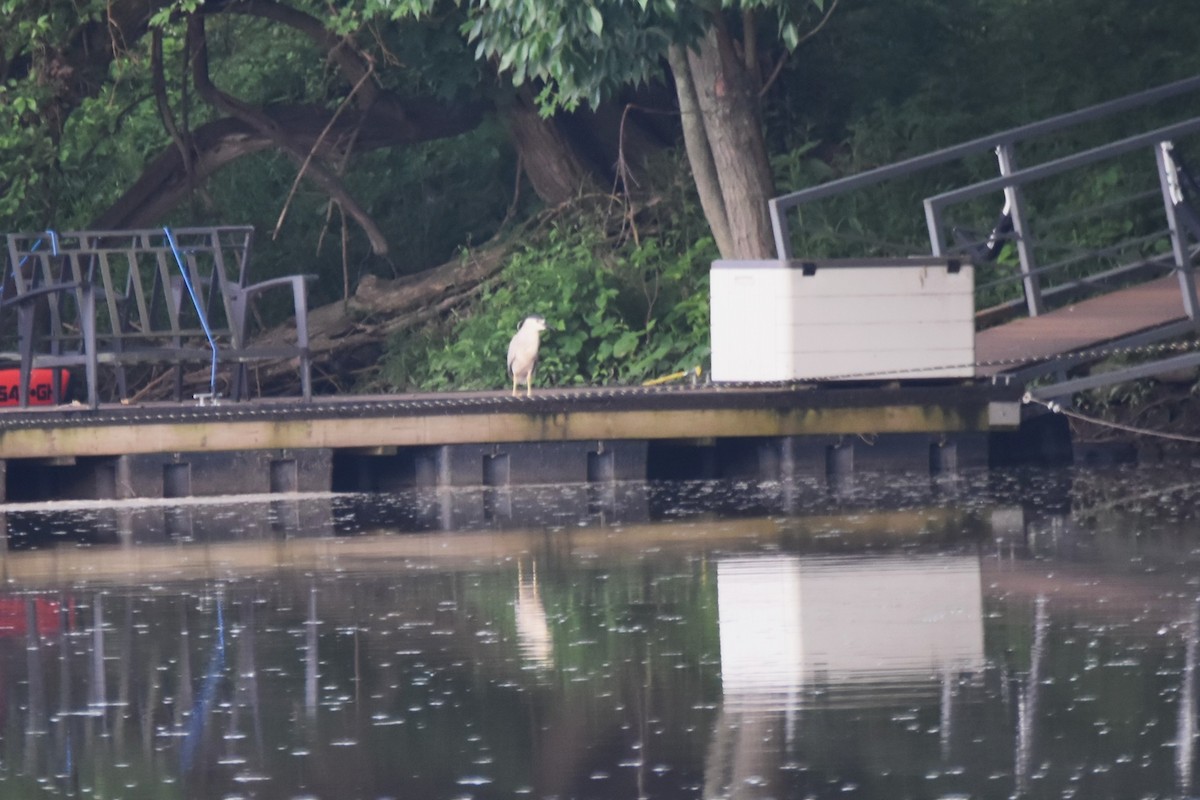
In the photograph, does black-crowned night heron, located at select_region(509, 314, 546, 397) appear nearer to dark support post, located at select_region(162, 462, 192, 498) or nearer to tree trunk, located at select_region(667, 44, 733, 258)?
dark support post, located at select_region(162, 462, 192, 498)

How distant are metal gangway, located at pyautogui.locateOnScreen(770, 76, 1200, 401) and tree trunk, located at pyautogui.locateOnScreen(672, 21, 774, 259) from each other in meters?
0.53

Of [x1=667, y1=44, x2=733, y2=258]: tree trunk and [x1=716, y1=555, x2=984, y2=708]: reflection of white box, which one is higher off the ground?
[x1=667, y1=44, x2=733, y2=258]: tree trunk

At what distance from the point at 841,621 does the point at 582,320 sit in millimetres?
10129

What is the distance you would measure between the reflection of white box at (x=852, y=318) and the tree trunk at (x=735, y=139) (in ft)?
9.80

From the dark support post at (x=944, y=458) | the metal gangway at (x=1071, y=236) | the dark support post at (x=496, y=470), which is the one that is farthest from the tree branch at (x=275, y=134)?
the dark support post at (x=944, y=458)

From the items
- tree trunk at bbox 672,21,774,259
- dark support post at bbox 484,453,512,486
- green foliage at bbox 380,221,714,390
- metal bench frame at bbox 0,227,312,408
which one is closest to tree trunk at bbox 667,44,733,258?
tree trunk at bbox 672,21,774,259

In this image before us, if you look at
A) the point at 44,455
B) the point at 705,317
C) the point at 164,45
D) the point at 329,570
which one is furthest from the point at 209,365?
the point at 329,570

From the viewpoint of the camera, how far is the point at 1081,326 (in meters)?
14.9

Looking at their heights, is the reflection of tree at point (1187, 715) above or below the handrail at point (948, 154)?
below

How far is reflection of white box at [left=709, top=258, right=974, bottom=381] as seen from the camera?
45.4ft

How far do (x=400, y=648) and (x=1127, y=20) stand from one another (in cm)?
1223

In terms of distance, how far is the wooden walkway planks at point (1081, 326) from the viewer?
14.5 m

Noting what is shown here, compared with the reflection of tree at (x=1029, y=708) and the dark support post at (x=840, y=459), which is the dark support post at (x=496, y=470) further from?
the reflection of tree at (x=1029, y=708)

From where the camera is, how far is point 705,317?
18.1 meters
